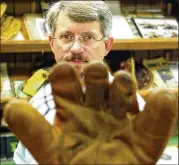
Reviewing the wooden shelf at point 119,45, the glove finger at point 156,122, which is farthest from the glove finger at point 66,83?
the wooden shelf at point 119,45

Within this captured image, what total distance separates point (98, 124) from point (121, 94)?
0.22 feet

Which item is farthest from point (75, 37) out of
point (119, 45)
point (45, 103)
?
point (119, 45)

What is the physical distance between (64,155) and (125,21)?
2146mm

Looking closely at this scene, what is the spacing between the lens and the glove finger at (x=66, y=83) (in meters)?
0.89

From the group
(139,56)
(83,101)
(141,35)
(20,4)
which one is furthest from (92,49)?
(139,56)

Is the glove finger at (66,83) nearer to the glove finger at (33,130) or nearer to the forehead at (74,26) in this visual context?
the glove finger at (33,130)

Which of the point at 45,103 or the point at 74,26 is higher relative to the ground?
the point at 74,26

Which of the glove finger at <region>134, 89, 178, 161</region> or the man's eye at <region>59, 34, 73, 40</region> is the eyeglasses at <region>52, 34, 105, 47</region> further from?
the glove finger at <region>134, 89, 178, 161</region>

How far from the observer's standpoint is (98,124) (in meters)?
0.90

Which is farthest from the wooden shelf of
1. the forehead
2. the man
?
the forehead

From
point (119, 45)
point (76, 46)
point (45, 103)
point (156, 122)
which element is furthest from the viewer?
point (119, 45)

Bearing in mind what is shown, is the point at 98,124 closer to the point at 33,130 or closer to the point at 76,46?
the point at 33,130

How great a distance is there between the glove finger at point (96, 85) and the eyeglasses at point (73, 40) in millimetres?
413

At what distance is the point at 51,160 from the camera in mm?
893
